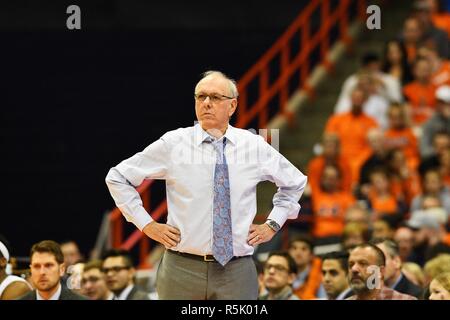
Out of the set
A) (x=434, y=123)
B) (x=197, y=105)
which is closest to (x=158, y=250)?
(x=434, y=123)

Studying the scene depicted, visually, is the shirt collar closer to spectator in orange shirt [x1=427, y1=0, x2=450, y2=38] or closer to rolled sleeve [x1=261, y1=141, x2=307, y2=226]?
rolled sleeve [x1=261, y1=141, x2=307, y2=226]

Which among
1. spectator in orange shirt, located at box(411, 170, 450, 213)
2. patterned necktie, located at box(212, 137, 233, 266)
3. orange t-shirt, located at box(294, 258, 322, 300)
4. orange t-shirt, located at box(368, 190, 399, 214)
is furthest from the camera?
orange t-shirt, located at box(368, 190, 399, 214)

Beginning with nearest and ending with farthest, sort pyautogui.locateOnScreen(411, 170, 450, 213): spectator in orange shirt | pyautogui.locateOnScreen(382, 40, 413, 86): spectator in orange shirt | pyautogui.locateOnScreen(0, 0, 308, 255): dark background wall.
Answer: pyautogui.locateOnScreen(411, 170, 450, 213): spectator in orange shirt → pyautogui.locateOnScreen(382, 40, 413, 86): spectator in orange shirt → pyautogui.locateOnScreen(0, 0, 308, 255): dark background wall

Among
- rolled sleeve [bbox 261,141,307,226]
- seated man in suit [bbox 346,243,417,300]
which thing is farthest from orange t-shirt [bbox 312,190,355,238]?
rolled sleeve [bbox 261,141,307,226]

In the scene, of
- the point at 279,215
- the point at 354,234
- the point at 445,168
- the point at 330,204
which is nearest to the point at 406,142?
Answer: the point at 445,168

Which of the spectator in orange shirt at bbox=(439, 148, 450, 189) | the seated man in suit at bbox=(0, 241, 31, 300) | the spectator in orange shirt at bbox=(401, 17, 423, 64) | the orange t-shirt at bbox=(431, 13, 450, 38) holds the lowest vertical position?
the seated man in suit at bbox=(0, 241, 31, 300)

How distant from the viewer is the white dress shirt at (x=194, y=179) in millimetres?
5961

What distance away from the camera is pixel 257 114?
13.9 meters

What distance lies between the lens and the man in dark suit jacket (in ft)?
26.7

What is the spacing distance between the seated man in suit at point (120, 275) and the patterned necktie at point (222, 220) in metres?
2.69
